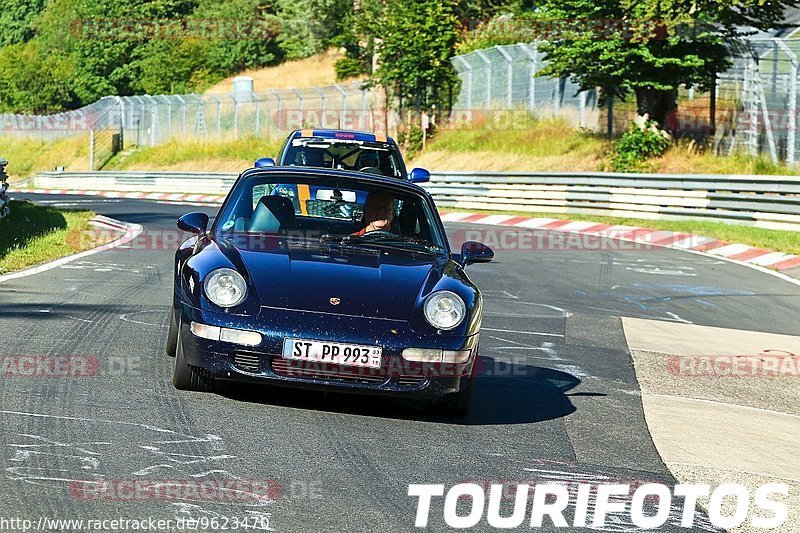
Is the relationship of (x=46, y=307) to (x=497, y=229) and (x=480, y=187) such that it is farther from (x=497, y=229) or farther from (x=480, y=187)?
(x=480, y=187)

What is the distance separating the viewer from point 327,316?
6574 mm

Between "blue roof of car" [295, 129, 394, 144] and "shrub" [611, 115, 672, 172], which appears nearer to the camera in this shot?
"blue roof of car" [295, 129, 394, 144]

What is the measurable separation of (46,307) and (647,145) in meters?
23.0

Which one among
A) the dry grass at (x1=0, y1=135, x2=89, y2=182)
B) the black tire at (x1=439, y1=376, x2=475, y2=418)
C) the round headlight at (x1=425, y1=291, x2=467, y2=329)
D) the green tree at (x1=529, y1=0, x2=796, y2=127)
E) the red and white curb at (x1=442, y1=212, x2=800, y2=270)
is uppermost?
the green tree at (x1=529, y1=0, x2=796, y2=127)

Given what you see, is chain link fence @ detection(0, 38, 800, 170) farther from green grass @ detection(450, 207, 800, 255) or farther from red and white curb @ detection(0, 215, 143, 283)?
red and white curb @ detection(0, 215, 143, 283)

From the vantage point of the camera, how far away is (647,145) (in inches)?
1220

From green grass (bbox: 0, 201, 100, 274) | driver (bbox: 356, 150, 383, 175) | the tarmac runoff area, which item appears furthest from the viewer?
driver (bbox: 356, 150, 383, 175)

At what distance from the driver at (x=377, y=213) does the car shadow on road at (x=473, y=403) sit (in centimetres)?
120

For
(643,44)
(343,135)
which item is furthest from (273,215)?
(643,44)

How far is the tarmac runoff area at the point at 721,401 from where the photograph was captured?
20.2 ft

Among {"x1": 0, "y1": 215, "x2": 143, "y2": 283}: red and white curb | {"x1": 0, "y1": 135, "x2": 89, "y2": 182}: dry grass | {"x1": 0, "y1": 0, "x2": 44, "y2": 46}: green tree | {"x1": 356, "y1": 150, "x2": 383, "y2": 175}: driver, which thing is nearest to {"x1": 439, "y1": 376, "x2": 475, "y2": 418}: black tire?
{"x1": 0, "y1": 215, "x2": 143, "y2": 283}: red and white curb

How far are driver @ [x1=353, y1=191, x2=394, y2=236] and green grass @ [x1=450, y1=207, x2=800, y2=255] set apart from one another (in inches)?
471

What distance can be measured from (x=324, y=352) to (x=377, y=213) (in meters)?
1.83

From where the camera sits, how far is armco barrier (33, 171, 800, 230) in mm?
21812
